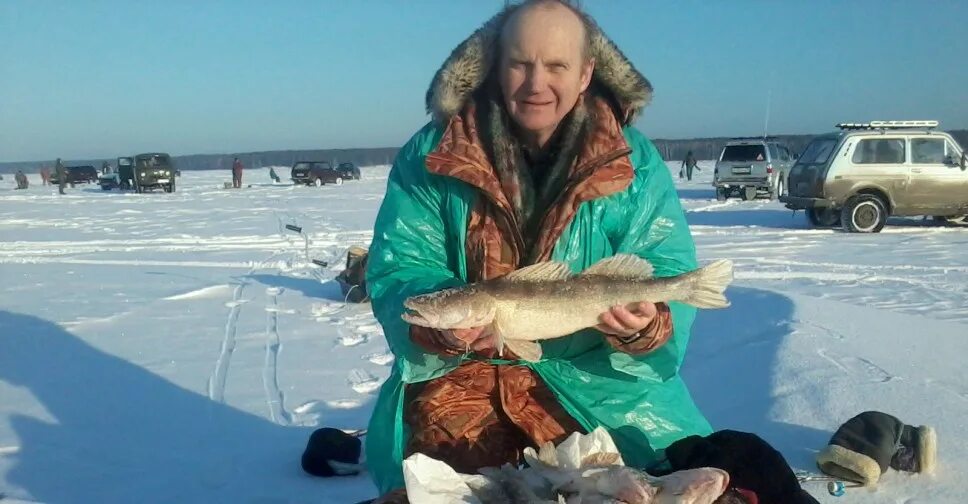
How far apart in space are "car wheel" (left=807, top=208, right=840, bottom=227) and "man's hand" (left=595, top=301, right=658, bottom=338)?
52.8 feet

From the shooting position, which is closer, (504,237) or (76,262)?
(504,237)

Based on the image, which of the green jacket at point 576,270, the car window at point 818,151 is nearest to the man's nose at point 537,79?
the green jacket at point 576,270

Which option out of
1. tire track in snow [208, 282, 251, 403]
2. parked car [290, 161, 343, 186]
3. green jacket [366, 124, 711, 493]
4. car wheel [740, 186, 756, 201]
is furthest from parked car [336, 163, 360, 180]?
green jacket [366, 124, 711, 493]

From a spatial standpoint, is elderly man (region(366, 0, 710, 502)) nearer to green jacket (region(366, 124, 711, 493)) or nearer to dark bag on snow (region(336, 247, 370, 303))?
green jacket (region(366, 124, 711, 493))

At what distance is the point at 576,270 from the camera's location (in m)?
2.95

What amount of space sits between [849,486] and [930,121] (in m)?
15.0

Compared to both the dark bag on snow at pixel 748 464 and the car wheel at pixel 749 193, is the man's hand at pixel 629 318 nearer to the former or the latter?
the dark bag on snow at pixel 748 464

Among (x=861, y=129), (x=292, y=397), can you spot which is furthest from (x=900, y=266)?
(x=292, y=397)

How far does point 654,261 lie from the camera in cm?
295

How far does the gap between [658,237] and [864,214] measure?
14877mm

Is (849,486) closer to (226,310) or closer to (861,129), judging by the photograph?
(226,310)

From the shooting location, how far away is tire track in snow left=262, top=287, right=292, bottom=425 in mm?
5480

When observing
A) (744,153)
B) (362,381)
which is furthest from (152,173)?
(362,381)

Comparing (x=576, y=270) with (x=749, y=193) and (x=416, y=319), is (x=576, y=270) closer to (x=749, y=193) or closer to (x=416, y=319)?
(x=416, y=319)
